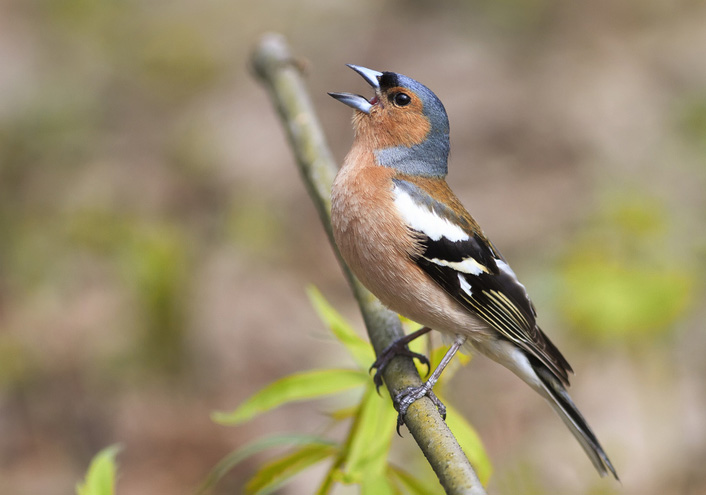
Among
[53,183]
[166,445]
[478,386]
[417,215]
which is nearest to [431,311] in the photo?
[417,215]

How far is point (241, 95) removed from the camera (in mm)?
8328

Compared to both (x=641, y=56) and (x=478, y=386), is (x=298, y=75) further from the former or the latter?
(x=641, y=56)

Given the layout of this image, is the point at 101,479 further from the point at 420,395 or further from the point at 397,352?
the point at 397,352

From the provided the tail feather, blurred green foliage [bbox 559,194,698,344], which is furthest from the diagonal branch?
blurred green foliage [bbox 559,194,698,344]

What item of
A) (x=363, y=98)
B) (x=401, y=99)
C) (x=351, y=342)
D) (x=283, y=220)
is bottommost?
(x=351, y=342)

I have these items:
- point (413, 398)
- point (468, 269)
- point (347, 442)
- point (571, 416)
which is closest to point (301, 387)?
point (347, 442)

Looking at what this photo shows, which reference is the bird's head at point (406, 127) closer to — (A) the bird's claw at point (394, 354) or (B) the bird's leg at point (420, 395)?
(A) the bird's claw at point (394, 354)

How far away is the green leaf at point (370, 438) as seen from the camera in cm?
212

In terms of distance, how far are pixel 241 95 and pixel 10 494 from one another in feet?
16.6

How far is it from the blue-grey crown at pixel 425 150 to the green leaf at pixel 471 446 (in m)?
1.18

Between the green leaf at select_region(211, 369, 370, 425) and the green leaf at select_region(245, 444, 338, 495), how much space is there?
17 centimetres

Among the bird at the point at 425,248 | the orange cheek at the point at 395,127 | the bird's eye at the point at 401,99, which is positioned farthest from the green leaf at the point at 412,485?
the bird's eye at the point at 401,99

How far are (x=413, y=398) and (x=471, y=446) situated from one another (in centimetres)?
24

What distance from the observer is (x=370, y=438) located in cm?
229
